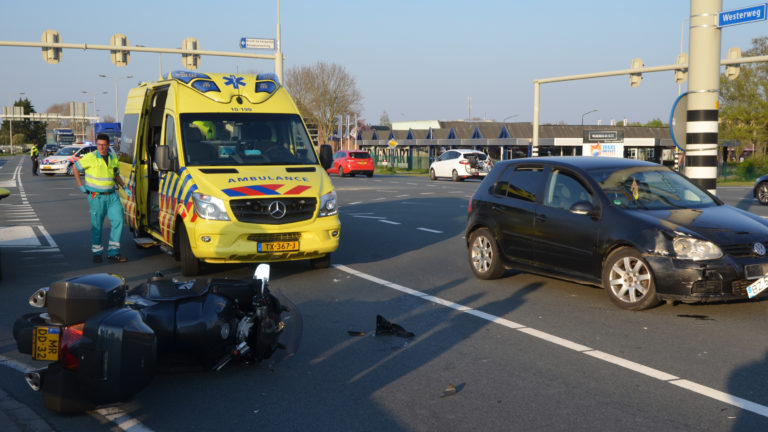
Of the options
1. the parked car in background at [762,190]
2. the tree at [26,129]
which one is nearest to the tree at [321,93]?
the parked car in background at [762,190]

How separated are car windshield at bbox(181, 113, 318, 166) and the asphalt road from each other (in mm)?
1502

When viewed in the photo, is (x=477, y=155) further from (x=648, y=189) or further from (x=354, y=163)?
(x=648, y=189)

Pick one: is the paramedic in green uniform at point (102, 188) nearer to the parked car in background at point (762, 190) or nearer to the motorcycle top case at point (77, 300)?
the motorcycle top case at point (77, 300)

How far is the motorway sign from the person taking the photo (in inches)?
1196

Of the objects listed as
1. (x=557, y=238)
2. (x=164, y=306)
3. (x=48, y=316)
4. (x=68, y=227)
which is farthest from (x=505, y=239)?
(x=68, y=227)

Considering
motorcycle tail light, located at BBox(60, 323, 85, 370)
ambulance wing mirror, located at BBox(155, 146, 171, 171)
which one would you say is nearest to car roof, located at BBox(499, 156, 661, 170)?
ambulance wing mirror, located at BBox(155, 146, 171, 171)

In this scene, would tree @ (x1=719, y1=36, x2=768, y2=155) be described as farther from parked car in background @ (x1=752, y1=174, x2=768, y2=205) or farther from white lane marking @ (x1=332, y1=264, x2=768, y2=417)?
white lane marking @ (x1=332, y1=264, x2=768, y2=417)

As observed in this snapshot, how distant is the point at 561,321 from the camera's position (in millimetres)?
7141

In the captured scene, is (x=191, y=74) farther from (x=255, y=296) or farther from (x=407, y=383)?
(x=407, y=383)

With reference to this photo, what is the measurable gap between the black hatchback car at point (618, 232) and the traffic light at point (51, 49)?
25.5 metres

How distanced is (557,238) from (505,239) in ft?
3.01

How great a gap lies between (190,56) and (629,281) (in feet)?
90.7

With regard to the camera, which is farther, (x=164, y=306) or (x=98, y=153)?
(x=98, y=153)

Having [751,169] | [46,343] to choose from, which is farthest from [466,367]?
[751,169]
